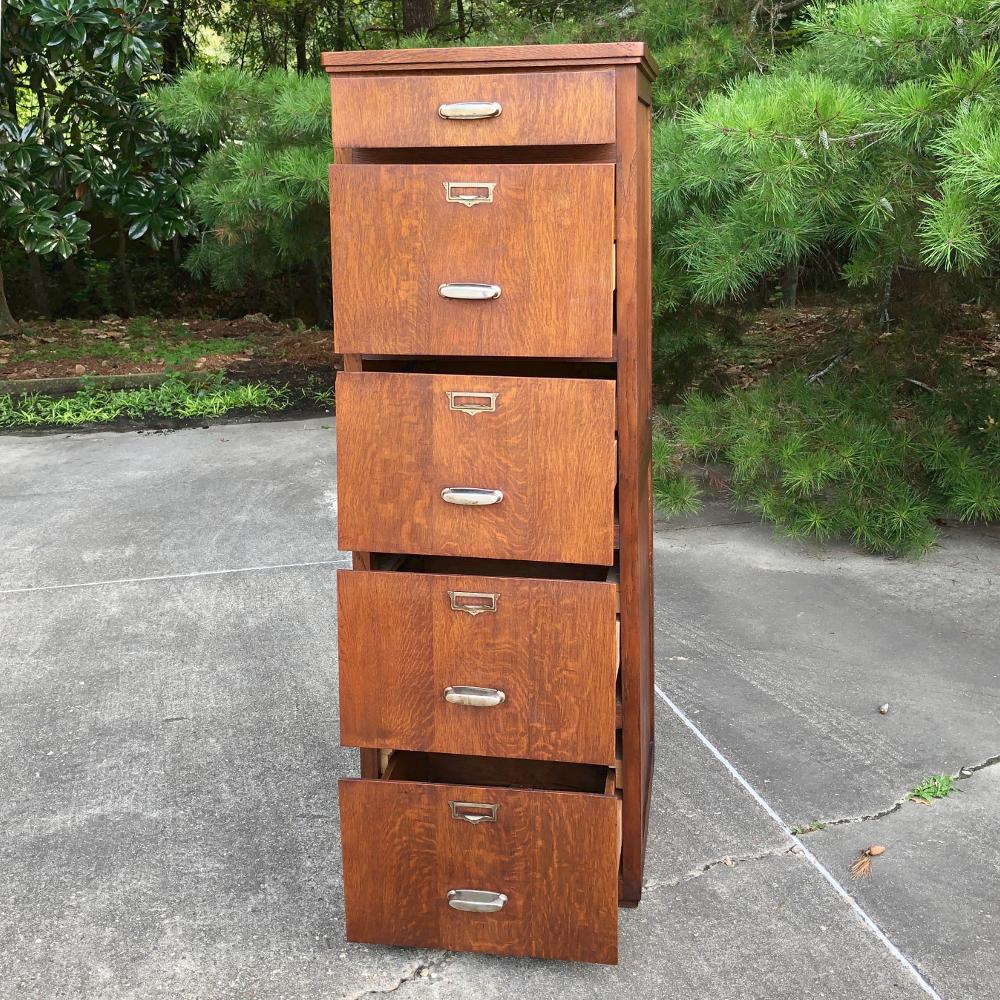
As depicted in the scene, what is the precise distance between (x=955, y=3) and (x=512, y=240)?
153 cm

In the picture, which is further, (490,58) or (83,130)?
(83,130)

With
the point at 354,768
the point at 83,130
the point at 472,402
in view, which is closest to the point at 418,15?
the point at 83,130

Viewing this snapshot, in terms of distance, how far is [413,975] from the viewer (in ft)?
5.22

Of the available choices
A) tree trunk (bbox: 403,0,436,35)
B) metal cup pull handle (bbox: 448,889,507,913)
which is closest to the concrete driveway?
metal cup pull handle (bbox: 448,889,507,913)

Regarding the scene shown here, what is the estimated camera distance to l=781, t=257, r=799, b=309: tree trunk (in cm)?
411

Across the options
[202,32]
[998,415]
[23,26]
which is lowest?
[998,415]

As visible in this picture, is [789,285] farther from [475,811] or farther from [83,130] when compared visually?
[83,130]

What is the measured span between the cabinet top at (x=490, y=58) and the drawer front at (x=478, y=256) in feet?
0.41

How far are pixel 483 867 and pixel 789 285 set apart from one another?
3.32 m

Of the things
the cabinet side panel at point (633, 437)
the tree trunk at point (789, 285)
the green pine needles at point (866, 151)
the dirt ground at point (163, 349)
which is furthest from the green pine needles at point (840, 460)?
the dirt ground at point (163, 349)

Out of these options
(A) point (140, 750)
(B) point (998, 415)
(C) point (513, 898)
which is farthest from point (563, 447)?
(B) point (998, 415)

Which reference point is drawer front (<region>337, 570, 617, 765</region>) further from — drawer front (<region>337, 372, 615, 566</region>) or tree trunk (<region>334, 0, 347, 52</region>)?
Result: tree trunk (<region>334, 0, 347, 52</region>)

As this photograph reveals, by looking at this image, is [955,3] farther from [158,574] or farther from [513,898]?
[158,574]

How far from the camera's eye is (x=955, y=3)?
232 centimetres
